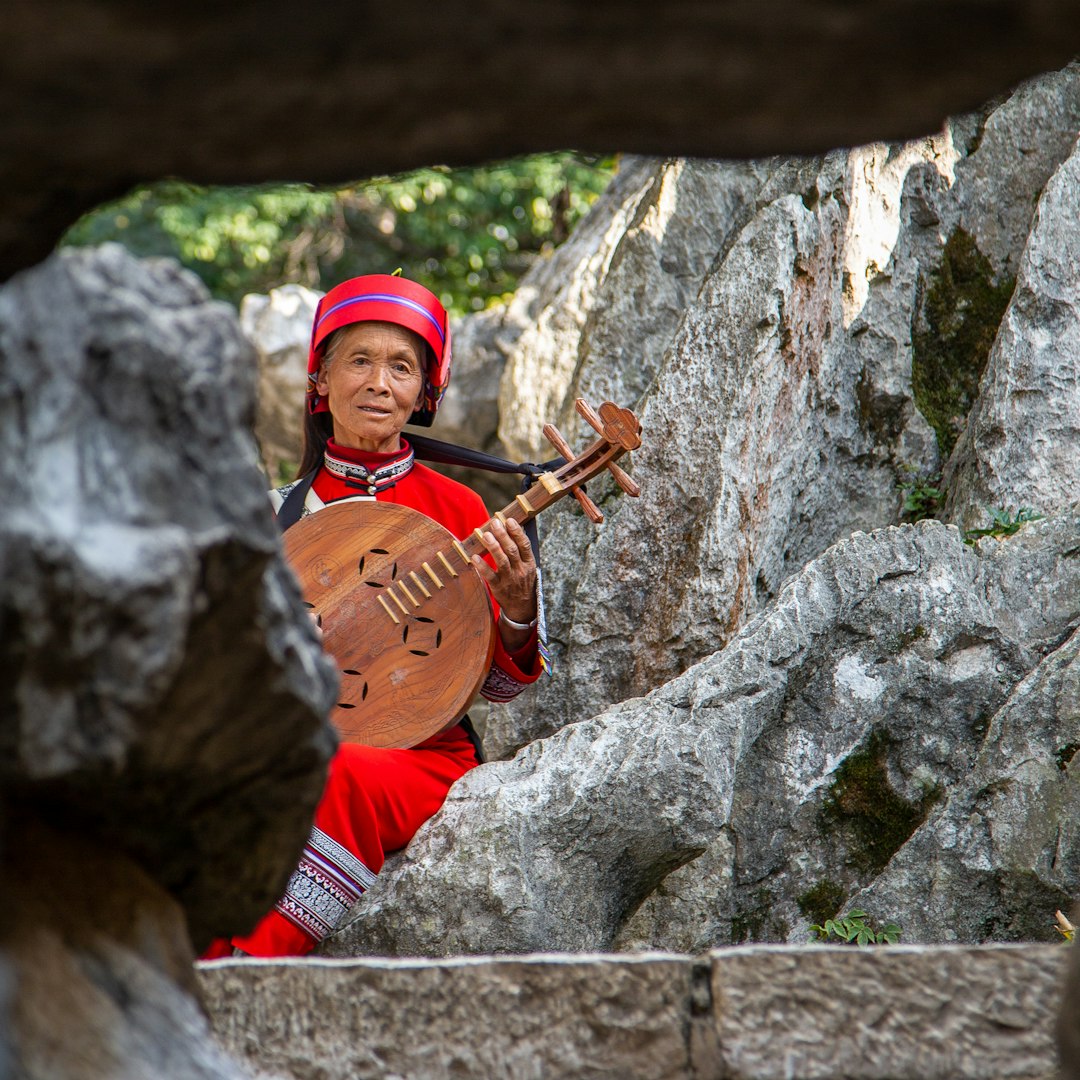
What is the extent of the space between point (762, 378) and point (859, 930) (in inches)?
79.2

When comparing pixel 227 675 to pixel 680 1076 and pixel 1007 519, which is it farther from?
pixel 1007 519

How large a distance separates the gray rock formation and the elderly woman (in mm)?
1794

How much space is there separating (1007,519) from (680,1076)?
2.79 metres

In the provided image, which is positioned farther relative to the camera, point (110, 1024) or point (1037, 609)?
point (1037, 609)

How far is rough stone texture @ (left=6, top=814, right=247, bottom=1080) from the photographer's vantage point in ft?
4.21

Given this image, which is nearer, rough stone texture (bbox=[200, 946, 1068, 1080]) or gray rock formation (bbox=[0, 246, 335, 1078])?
gray rock formation (bbox=[0, 246, 335, 1078])

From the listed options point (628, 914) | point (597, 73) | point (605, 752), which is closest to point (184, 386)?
point (597, 73)

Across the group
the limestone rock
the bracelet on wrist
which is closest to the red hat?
the bracelet on wrist

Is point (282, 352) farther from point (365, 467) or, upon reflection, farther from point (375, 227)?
point (375, 227)

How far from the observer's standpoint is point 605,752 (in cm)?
320

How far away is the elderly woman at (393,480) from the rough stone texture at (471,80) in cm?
232

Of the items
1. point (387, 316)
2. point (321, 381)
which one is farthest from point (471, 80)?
point (321, 381)

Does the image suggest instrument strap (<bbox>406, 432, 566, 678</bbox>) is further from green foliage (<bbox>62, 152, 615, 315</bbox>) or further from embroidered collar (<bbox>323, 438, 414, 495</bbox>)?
green foliage (<bbox>62, 152, 615, 315</bbox>)

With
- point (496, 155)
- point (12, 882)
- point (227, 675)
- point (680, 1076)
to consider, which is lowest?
point (680, 1076)
